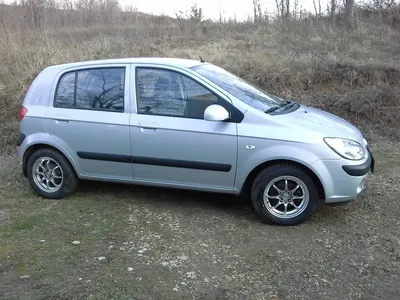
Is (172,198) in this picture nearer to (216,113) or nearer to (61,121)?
(216,113)

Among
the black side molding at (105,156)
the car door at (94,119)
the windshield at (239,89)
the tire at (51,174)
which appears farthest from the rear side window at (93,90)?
the windshield at (239,89)

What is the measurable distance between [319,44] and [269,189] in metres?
7.82

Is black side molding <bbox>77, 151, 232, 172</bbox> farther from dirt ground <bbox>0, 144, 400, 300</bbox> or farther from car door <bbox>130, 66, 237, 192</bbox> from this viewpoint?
dirt ground <bbox>0, 144, 400, 300</bbox>

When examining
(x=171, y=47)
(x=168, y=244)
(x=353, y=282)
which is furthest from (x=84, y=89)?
(x=171, y=47)

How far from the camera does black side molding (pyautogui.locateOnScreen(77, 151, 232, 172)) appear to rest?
14.7 feet

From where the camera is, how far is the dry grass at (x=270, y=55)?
857cm

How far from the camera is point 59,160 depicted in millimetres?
5145

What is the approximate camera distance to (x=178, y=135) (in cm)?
452

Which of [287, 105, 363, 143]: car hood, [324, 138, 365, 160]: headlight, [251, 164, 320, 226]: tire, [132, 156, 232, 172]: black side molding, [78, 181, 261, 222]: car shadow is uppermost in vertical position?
[287, 105, 363, 143]: car hood

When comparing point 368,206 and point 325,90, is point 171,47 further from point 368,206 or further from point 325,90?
point 368,206

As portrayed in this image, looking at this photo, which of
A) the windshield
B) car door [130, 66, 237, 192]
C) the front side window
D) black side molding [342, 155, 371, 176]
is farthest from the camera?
the windshield

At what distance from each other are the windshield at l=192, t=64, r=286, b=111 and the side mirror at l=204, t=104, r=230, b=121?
1.09ft

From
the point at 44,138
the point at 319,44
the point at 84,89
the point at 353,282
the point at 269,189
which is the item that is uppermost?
the point at 319,44

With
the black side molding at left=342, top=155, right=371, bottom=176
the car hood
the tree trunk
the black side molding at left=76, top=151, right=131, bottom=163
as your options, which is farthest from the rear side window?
the tree trunk
